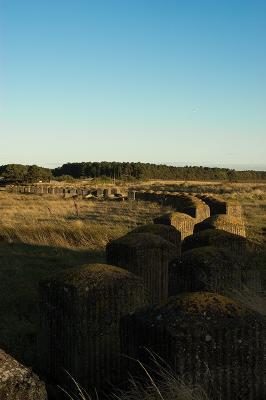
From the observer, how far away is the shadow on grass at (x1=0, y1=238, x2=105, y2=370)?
6.22 metres

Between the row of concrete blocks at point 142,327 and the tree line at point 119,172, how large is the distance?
61.2 m

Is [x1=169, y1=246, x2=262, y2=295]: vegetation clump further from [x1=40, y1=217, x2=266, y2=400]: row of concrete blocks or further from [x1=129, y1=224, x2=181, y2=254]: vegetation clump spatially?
[x1=129, y1=224, x2=181, y2=254]: vegetation clump

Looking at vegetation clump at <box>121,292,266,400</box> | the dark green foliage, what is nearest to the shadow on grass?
vegetation clump at <box>121,292,266,400</box>

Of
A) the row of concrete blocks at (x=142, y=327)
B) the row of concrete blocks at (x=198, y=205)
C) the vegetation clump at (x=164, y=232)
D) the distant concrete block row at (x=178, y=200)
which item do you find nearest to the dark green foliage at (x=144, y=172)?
the distant concrete block row at (x=178, y=200)

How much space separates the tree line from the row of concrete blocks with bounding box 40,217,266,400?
201 feet

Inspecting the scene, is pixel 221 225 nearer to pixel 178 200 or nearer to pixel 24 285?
pixel 24 285

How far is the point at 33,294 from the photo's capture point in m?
8.45

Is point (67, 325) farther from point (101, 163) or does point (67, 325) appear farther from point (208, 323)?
point (101, 163)

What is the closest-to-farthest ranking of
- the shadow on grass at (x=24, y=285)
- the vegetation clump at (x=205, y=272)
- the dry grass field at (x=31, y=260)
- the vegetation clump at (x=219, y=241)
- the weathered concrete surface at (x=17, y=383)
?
the weathered concrete surface at (x=17, y=383), the vegetation clump at (x=205, y=272), the shadow on grass at (x=24, y=285), the dry grass field at (x=31, y=260), the vegetation clump at (x=219, y=241)

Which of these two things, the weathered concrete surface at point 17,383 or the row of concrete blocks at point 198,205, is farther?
the row of concrete blocks at point 198,205

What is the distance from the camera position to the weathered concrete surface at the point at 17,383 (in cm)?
274

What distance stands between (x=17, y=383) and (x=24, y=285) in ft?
21.3

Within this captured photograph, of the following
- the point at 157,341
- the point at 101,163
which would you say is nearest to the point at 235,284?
the point at 157,341

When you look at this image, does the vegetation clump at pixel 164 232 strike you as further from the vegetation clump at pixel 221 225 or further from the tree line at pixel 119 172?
the tree line at pixel 119 172
